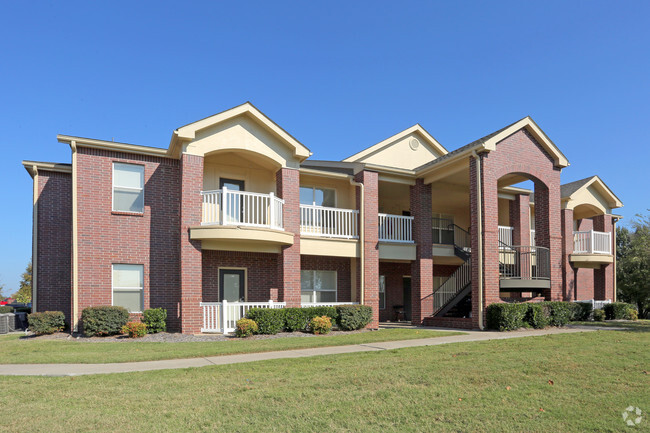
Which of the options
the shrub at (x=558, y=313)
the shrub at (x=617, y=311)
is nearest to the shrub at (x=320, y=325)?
the shrub at (x=558, y=313)

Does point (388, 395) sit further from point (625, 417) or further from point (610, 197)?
point (610, 197)

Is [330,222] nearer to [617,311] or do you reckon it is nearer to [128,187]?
[128,187]

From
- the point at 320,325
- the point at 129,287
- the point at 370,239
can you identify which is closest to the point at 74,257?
the point at 129,287

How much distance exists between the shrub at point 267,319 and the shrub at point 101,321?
4001mm

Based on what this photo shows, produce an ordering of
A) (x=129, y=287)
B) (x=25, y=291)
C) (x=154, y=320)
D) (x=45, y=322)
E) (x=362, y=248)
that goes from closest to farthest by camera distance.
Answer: (x=154, y=320) < (x=45, y=322) < (x=129, y=287) < (x=362, y=248) < (x=25, y=291)

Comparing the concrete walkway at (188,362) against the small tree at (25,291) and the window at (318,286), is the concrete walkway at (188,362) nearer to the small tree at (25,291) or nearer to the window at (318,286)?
the window at (318,286)

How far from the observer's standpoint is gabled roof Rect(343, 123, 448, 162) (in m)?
23.8

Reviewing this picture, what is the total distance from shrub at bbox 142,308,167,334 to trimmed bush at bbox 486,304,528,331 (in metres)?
10.6

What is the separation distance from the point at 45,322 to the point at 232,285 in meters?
6.04

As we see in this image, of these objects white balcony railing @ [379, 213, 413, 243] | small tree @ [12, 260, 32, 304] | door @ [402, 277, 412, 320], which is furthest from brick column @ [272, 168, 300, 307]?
small tree @ [12, 260, 32, 304]

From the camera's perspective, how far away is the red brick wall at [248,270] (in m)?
17.6

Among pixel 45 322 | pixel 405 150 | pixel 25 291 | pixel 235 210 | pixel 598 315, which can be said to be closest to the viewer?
pixel 45 322

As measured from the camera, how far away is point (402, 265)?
22.9 metres

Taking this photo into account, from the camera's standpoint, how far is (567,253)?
24.0 meters
